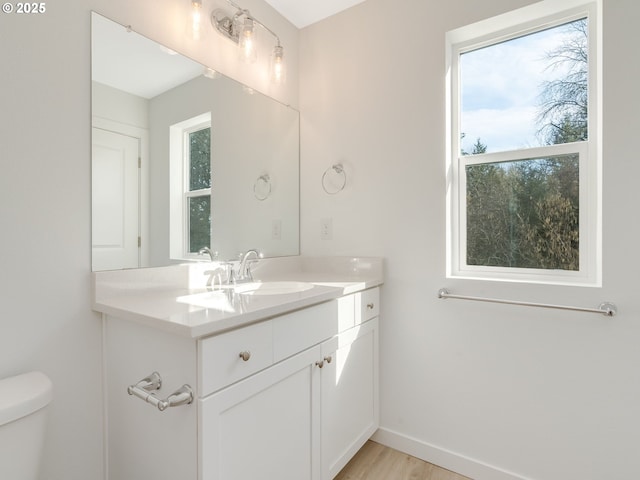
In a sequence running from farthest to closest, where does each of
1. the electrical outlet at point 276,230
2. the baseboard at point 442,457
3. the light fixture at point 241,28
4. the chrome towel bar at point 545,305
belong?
the electrical outlet at point 276,230 < the light fixture at point 241,28 < the baseboard at point 442,457 < the chrome towel bar at point 545,305

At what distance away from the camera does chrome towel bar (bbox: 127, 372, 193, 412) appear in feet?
2.82

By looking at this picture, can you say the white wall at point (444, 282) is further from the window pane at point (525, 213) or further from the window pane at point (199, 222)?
the window pane at point (199, 222)

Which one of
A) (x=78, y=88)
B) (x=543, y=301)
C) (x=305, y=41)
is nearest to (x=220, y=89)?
(x=78, y=88)

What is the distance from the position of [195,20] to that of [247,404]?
1.56 meters

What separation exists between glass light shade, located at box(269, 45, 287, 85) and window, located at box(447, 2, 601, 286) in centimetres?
91

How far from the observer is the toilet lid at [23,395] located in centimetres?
85

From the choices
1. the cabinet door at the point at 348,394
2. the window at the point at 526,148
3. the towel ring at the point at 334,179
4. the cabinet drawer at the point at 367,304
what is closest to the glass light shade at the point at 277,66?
the towel ring at the point at 334,179

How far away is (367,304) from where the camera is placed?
1704mm

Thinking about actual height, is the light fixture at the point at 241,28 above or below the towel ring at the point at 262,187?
above

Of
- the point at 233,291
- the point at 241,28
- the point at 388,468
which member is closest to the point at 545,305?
the point at 388,468

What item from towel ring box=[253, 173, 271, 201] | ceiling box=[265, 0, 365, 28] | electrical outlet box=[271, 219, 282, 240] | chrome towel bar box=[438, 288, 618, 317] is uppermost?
ceiling box=[265, 0, 365, 28]

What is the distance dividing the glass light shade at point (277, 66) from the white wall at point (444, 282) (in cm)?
24

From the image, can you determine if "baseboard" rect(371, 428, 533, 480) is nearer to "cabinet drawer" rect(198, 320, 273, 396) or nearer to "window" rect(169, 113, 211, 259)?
"cabinet drawer" rect(198, 320, 273, 396)

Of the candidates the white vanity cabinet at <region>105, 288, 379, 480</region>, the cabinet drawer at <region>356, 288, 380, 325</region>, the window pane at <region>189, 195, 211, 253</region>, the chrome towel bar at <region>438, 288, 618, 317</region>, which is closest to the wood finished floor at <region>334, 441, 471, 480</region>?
the white vanity cabinet at <region>105, 288, 379, 480</region>
